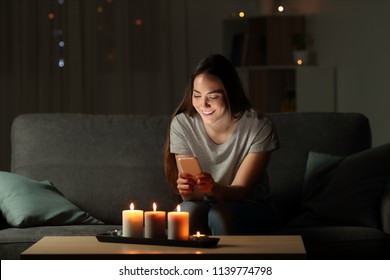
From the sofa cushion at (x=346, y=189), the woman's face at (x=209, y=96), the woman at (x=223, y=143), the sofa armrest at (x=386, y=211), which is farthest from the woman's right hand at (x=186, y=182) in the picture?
the sofa armrest at (x=386, y=211)

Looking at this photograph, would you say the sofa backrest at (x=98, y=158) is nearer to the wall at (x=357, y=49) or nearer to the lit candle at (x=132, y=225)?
the lit candle at (x=132, y=225)

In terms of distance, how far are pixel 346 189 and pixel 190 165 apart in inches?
37.2

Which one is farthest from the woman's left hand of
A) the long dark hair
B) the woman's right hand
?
the long dark hair

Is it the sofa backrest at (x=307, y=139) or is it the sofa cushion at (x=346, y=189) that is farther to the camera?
the sofa backrest at (x=307, y=139)

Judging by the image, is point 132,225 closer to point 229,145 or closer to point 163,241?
point 163,241

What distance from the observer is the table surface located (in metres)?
2.20

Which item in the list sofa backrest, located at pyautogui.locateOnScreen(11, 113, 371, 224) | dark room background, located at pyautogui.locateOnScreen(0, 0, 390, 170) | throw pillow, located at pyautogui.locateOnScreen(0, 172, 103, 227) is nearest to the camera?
throw pillow, located at pyautogui.locateOnScreen(0, 172, 103, 227)

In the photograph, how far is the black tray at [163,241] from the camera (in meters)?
2.34

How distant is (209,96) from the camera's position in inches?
120

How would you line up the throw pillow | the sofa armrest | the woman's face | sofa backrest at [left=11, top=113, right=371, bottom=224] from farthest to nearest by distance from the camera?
sofa backrest at [left=11, top=113, right=371, bottom=224], the throw pillow, the sofa armrest, the woman's face

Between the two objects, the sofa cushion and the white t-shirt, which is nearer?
the white t-shirt

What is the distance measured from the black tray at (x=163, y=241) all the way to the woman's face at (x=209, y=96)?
74cm

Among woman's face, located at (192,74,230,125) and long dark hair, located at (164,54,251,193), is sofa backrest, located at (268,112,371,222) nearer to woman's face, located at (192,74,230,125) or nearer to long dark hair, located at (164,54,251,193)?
long dark hair, located at (164,54,251,193)

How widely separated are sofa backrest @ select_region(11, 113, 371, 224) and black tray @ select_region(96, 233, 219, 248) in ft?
3.39
